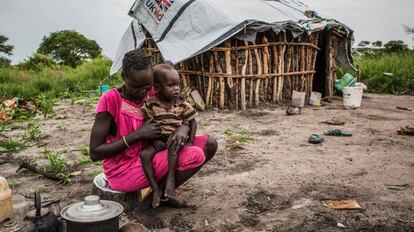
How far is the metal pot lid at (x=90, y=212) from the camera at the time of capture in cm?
184

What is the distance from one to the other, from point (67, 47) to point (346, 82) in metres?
27.7

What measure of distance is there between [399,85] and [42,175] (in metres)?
9.61

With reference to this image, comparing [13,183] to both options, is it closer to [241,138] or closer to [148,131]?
[148,131]

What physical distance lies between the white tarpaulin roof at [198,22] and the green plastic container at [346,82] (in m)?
1.70

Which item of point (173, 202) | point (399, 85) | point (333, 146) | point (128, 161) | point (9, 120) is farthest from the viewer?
point (399, 85)

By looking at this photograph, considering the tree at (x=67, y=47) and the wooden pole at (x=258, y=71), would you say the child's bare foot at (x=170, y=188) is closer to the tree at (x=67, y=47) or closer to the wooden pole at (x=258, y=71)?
the wooden pole at (x=258, y=71)

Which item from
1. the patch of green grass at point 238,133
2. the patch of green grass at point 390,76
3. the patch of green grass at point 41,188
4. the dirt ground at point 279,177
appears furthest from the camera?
the patch of green grass at point 390,76

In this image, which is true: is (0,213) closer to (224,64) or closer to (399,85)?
(224,64)

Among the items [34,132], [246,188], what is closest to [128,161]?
[246,188]

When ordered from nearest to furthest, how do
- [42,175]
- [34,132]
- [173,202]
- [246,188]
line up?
1. [173,202]
2. [246,188]
3. [42,175]
4. [34,132]

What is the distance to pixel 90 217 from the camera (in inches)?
72.8

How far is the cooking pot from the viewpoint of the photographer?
72.3 inches

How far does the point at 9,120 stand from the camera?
6484 mm

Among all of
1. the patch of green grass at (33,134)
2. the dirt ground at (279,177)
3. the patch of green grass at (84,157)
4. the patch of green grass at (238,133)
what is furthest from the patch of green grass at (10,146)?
the patch of green grass at (238,133)
